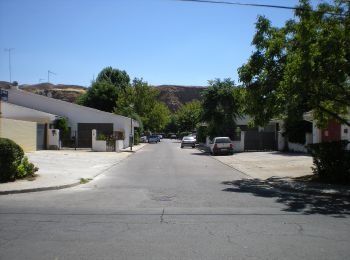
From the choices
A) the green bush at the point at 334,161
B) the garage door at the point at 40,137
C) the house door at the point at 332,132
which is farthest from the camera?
the garage door at the point at 40,137

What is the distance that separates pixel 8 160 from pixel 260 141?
3073 cm

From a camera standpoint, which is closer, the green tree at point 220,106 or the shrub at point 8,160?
the shrub at point 8,160

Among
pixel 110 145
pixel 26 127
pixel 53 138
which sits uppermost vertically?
pixel 26 127

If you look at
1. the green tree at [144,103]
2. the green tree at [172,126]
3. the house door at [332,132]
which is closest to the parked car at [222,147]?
the house door at [332,132]

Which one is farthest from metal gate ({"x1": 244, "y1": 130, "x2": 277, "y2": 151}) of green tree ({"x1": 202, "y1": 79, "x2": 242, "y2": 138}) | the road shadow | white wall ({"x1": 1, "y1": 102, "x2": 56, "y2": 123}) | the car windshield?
the road shadow

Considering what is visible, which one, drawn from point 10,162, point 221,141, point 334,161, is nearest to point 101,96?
point 221,141

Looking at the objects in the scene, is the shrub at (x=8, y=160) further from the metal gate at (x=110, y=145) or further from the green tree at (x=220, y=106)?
the green tree at (x=220, y=106)

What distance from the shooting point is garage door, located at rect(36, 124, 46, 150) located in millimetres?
38969

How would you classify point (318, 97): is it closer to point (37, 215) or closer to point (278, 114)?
point (278, 114)

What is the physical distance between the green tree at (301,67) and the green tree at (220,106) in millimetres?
24298

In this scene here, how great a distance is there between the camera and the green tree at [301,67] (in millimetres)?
15039

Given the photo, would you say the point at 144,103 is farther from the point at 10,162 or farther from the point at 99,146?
the point at 10,162

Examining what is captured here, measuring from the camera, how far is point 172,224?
30.0 feet

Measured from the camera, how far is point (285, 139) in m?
41.5
